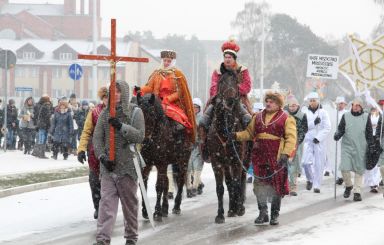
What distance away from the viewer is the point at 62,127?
76.5ft

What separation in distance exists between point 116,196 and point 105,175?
0.87 feet

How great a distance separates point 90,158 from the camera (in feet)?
37.7

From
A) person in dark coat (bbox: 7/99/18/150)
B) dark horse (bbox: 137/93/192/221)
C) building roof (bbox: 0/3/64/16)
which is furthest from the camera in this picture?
building roof (bbox: 0/3/64/16)

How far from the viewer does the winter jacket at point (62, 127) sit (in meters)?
23.3

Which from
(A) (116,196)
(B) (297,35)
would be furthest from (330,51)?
(A) (116,196)

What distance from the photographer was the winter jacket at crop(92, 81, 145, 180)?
31.2 feet

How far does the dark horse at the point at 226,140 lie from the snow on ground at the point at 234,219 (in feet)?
1.65

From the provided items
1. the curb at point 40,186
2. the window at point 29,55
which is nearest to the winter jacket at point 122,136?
the curb at point 40,186

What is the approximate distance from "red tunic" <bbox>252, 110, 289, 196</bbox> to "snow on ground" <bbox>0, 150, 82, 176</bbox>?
7907mm

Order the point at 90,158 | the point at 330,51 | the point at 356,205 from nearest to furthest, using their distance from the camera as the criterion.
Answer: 1. the point at 90,158
2. the point at 356,205
3. the point at 330,51

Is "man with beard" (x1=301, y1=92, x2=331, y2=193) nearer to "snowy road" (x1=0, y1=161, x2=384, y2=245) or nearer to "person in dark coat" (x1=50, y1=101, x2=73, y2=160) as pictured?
"snowy road" (x1=0, y1=161, x2=384, y2=245)

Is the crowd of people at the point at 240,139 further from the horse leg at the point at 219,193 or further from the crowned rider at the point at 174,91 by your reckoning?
the horse leg at the point at 219,193

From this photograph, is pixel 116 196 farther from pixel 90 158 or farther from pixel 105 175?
pixel 90 158

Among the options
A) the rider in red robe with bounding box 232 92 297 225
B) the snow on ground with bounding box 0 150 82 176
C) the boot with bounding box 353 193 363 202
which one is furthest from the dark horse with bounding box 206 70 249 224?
the snow on ground with bounding box 0 150 82 176
